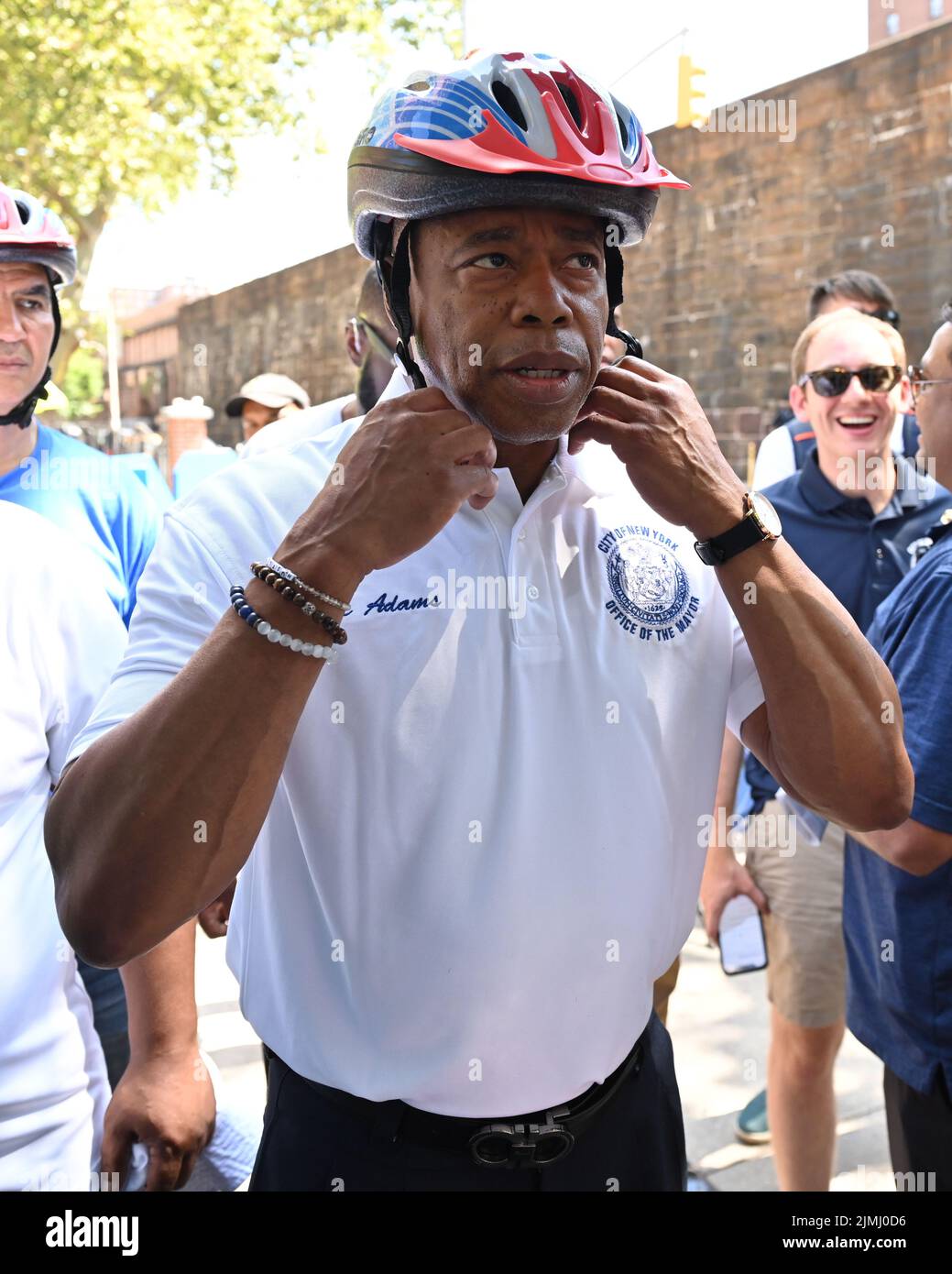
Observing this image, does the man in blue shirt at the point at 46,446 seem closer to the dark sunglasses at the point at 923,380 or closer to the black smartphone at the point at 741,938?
the black smartphone at the point at 741,938

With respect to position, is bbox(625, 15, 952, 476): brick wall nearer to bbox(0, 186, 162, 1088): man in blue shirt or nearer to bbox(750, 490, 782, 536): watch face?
bbox(0, 186, 162, 1088): man in blue shirt

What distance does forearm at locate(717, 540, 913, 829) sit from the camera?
180cm

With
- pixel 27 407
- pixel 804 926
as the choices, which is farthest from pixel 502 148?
pixel 804 926

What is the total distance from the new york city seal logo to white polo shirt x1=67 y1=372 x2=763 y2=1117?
0.04 ft

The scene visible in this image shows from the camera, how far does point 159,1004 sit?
2234 mm

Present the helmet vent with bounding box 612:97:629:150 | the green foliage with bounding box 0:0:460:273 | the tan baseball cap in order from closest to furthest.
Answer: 1. the helmet vent with bounding box 612:97:629:150
2. the tan baseball cap
3. the green foliage with bounding box 0:0:460:273

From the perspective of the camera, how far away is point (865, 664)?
1.86 meters

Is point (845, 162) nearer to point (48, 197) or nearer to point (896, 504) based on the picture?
point (896, 504)

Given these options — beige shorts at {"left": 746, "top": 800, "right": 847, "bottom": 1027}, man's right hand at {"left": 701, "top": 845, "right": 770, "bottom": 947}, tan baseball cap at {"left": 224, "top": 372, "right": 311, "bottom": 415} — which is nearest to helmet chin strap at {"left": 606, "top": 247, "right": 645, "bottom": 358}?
man's right hand at {"left": 701, "top": 845, "right": 770, "bottom": 947}

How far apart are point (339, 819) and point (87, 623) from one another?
2.64 feet

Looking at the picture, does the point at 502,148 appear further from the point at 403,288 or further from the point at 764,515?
the point at 764,515

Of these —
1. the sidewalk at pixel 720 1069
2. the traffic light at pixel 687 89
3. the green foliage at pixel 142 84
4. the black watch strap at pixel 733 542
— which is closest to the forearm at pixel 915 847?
the black watch strap at pixel 733 542

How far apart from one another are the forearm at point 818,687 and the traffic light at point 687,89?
31.6 feet

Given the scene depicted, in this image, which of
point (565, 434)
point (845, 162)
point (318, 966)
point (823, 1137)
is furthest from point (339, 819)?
point (845, 162)
